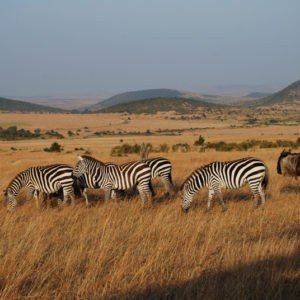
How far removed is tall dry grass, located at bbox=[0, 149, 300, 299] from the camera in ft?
13.9

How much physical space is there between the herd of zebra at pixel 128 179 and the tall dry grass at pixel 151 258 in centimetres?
123

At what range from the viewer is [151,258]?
5.21m

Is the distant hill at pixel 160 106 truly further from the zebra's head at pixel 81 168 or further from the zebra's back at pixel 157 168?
the zebra's head at pixel 81 168

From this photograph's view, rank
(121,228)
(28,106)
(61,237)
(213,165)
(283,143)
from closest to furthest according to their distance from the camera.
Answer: (61,237) → (121,228) → (213,165) → (283,143) → (28,106)

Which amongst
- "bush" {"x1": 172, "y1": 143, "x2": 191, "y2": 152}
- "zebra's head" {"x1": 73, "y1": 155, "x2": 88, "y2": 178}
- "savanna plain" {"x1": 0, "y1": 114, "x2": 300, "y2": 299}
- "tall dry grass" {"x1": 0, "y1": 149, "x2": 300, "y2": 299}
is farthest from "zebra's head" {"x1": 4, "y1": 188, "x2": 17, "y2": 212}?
"bush" {"x1": 172, "y1": 143, "x2": 191, "y2": 152}

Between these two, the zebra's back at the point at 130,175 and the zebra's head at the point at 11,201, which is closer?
the zebra's head at the point at 11,201

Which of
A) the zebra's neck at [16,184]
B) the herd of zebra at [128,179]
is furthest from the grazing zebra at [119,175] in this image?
the zebra's neck at [16,184]

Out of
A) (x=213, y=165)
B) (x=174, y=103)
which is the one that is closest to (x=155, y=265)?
(x=213, y=165)

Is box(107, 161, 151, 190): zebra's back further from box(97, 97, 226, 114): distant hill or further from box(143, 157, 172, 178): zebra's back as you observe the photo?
box(97, 97, 226, 114): distant hill

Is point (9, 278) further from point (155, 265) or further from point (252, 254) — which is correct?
point (252, 254)

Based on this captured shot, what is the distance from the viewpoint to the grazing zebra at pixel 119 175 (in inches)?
394

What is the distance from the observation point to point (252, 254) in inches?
198

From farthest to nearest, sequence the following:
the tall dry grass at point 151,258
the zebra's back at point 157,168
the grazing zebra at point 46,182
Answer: the zebra's back at point 157,168 < the grazing zebra at point 46,182 < the tall dry grass at point 151,258

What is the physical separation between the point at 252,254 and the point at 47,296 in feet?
9.57
